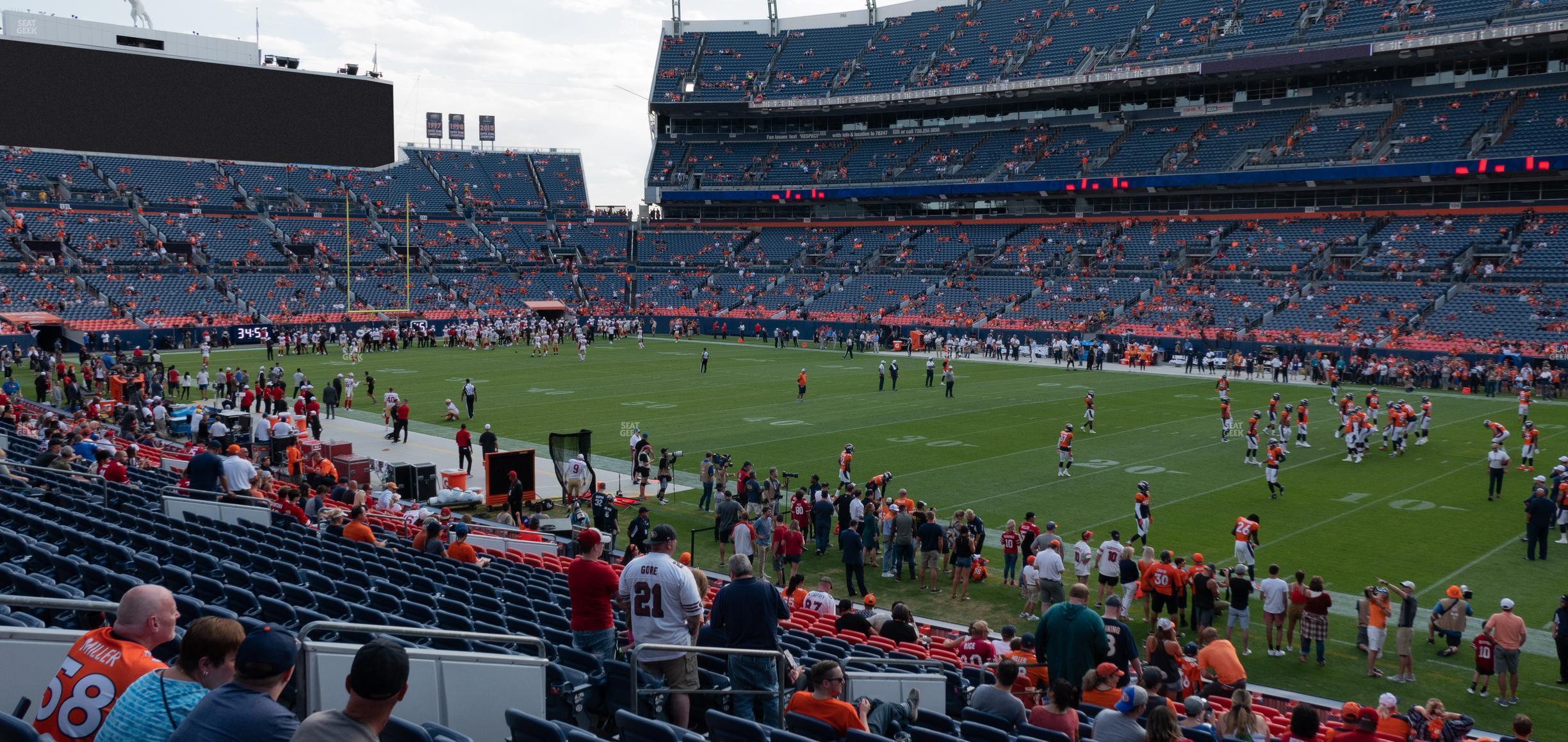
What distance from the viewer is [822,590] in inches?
576

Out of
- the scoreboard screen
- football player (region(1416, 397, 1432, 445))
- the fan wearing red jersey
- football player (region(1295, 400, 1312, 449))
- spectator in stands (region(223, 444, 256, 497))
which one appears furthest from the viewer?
the scoreboard screen

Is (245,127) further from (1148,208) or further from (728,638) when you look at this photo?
(728,638)

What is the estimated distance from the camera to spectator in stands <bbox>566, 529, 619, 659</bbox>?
7.85 metres

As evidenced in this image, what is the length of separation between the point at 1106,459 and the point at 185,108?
210ft

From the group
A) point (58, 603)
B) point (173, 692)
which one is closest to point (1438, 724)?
point (173, 692)

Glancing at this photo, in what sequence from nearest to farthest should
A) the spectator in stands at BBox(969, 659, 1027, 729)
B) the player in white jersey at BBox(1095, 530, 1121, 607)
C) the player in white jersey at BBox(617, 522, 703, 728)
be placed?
the player in white jersey at BBox(617, 522, 703, 728)
the spectator in stands at BBox(969, 659, 1027, 729)
the player in white jersey at BBox(1095, 530, 1121, 607)

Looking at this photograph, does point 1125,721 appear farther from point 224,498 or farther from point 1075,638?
point 224,498

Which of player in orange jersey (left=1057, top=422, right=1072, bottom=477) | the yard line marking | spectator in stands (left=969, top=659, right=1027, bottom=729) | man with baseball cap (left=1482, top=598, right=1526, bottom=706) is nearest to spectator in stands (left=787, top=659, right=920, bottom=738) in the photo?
spectator in stands (left=969, top=659, right=1027, bottom=729)

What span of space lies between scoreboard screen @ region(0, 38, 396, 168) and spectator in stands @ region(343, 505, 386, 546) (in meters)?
64.6

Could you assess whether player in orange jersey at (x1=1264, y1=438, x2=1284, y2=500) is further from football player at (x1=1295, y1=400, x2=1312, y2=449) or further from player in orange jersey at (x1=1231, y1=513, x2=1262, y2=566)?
player in orange jersey at (x1=1231, y1=513, x2=1262, y2=566)

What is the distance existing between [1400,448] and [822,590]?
2195 centimetres

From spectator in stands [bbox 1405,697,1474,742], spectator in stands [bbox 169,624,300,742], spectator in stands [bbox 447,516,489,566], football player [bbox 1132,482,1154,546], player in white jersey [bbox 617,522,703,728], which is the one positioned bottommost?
spectator in stands [bbox 1405,697,1474,742]

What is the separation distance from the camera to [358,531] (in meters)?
13.5

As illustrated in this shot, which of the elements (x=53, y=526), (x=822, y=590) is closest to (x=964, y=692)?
(x=822, y=590)
